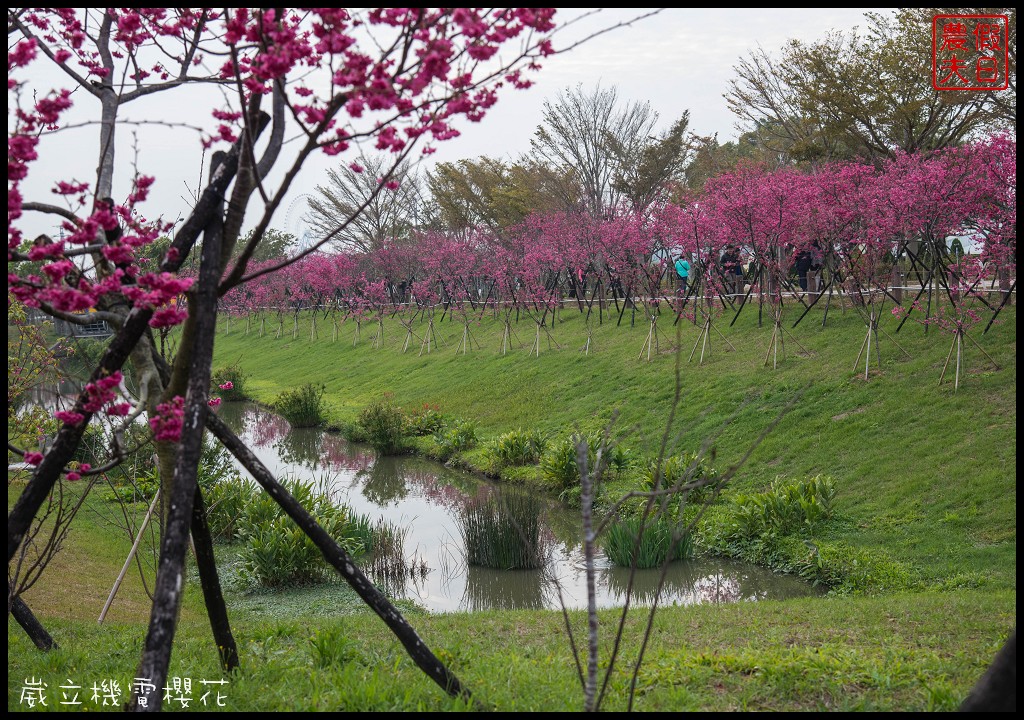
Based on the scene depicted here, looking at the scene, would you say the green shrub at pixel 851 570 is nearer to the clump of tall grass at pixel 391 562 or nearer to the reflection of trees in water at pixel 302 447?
the clump of tall grass at pixel 391 562

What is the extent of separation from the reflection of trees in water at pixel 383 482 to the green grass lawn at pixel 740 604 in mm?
2224

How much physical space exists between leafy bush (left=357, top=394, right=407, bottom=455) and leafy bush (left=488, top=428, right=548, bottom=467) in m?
2.76

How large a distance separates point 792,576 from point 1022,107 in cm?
709

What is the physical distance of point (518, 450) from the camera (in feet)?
46.2

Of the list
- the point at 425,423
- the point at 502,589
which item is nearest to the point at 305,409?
the point at 425,423

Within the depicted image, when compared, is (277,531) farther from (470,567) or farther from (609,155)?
(609,155)

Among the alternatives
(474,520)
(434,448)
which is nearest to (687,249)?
(434,448)

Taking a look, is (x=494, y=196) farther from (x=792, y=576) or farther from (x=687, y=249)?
(x=792, y=576)

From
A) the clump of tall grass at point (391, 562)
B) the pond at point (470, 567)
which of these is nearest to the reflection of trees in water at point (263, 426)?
the pond at point (470, 567)

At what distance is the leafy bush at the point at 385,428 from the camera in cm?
1641

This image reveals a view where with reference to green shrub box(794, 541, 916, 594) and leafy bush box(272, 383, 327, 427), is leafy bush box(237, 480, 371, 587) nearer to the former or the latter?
green shrub box(794, 541, 916, 594)

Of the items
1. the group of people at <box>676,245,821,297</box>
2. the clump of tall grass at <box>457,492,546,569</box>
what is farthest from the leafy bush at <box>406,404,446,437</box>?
the clump of tall grass at <box>457,492,546,569</box>

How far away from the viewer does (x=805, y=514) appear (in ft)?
31.2

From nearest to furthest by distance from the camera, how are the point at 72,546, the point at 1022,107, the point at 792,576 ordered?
the point at 1022,107, the point at 792,576, the point at 72,546
